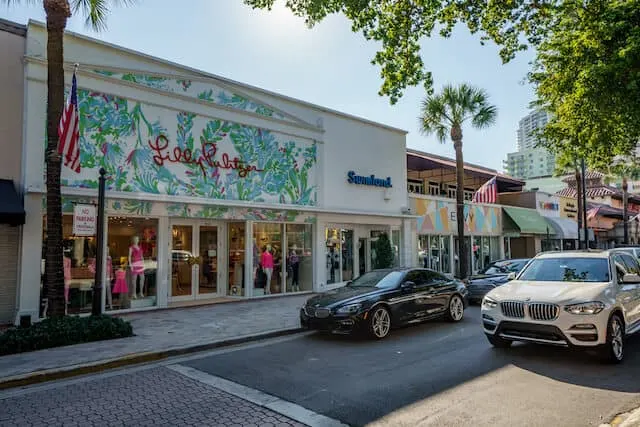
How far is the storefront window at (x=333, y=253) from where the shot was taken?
59.6ft

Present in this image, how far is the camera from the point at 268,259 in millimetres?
16156

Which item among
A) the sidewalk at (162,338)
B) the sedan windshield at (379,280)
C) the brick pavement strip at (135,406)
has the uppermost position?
the sedan windshield at (379,280)

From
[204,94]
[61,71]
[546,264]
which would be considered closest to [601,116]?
[546,264]

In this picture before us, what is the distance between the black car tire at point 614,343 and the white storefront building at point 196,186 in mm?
10683

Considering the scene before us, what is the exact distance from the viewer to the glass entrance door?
14086 millimetres

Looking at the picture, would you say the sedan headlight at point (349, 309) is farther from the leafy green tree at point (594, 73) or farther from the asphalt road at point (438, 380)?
the leafy green tree at point (594, 73)

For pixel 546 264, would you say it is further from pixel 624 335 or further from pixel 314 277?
pixel 314 277

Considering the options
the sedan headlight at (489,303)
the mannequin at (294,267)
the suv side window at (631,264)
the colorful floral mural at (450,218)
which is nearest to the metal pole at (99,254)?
the sedan headlight at (489,303)

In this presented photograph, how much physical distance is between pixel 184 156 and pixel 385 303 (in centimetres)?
782

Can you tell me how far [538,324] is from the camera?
6945 millimetres

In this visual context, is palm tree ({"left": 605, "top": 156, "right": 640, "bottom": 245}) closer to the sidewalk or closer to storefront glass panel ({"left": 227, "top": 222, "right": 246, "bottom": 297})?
storefront glass panel ({"left": 227, "top": 222, "right": 246, "bottom": 297})

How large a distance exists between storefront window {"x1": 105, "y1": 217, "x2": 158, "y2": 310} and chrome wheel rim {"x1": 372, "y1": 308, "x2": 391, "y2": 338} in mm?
7155

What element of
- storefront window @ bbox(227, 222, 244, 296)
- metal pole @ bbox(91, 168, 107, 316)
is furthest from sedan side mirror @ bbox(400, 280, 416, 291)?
storefront window @ bbox(227, 222, 244, 296)

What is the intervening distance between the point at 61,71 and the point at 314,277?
11.0m
